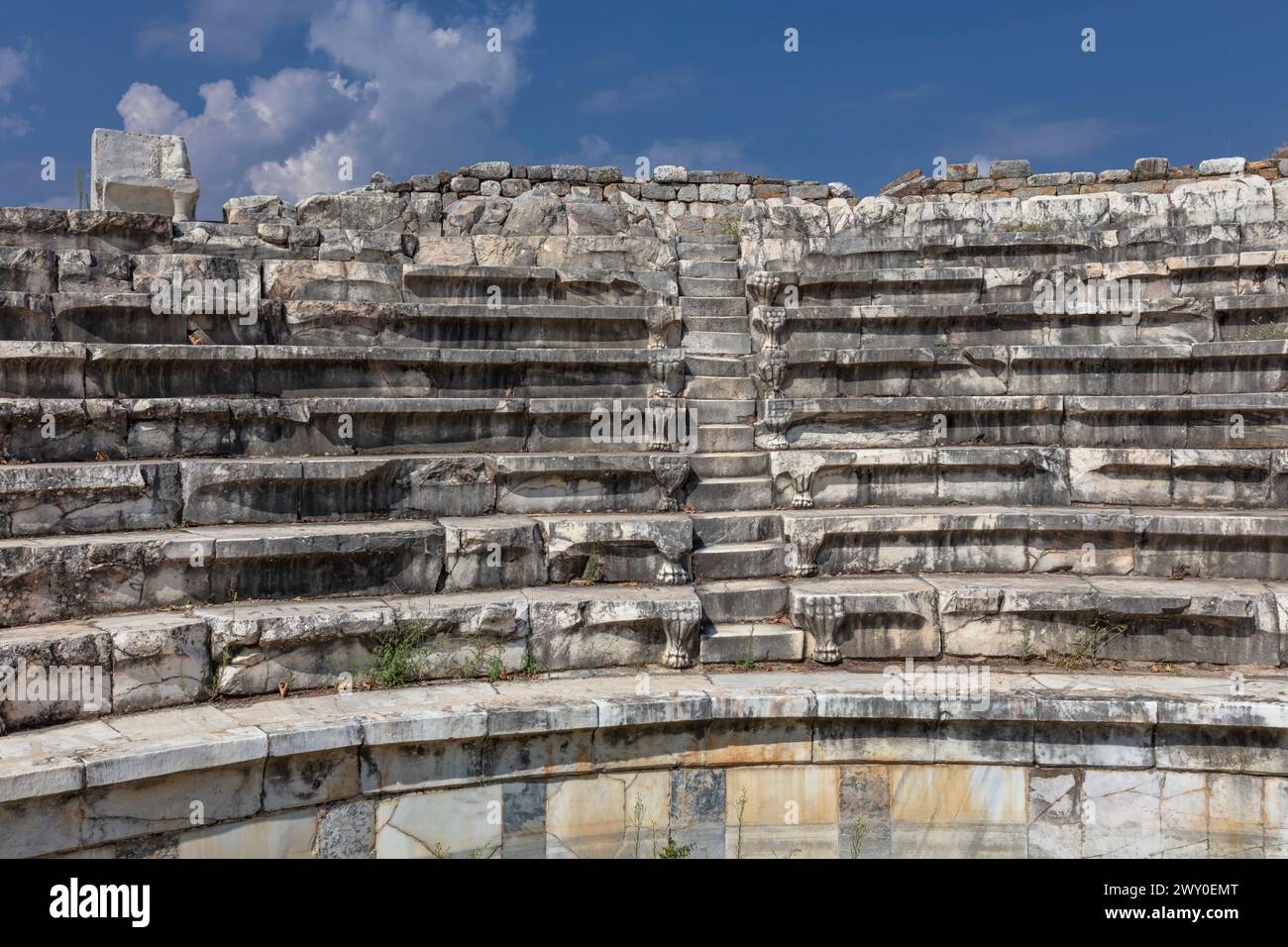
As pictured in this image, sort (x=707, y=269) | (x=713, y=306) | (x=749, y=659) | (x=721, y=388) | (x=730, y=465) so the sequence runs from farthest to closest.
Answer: (x=707, y=269) < (x=713, y=306) < (x=721, y=388) < (x=730, y=465) < (x=749, y=659)

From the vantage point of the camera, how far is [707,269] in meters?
12.3

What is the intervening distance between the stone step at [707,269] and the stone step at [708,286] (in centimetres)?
6

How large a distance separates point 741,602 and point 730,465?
1.83 meters

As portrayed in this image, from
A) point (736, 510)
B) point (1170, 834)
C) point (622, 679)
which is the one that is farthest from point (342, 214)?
point (1170, 834)

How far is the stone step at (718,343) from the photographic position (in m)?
11.4

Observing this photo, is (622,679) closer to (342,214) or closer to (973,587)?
(973,587)

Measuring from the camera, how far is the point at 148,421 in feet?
28.7

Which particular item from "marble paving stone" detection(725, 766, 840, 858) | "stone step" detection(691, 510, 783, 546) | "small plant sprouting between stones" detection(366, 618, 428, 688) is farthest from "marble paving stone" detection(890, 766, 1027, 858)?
"small plant sprouting between stones" detection(366, 618, 428, 688)

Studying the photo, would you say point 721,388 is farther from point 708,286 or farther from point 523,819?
point 523,819

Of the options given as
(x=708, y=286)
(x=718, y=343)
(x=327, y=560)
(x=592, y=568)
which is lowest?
(x=592, y=568)

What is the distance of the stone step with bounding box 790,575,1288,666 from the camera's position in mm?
8367

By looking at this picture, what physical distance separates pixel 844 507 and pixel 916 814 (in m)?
3.13

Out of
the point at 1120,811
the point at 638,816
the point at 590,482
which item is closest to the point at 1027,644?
the point at 1120,811

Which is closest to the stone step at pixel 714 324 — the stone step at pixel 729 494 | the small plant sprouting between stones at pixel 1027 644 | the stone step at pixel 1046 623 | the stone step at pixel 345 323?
the stone step at pixel 345 323
